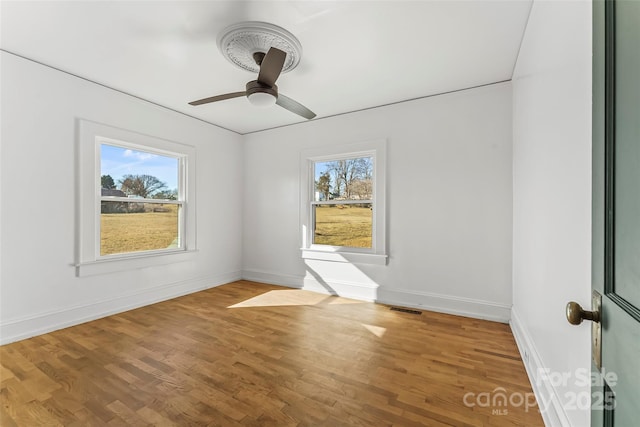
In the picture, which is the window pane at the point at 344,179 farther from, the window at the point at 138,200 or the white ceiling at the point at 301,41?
the window at the point at 138,200

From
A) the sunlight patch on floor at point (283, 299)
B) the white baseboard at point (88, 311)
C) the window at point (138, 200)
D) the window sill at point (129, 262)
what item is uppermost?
the window at point (138, 200)

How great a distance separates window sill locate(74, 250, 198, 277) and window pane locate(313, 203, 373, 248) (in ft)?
6.25

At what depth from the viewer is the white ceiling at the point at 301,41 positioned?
196cm

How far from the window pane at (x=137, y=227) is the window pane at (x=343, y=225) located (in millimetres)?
2088

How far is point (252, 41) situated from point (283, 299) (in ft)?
9.67

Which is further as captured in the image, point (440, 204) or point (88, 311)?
point (440, 204)

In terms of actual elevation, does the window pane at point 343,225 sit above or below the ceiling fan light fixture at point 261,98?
below

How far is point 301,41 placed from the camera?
2.30m

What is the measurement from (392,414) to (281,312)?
6.07 feet

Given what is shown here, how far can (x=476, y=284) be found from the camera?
122 inches

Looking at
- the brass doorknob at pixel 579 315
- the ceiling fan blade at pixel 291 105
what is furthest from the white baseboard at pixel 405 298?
the brass doorknob at pixel 579 315

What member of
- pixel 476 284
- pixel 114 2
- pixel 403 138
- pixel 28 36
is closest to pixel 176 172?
pixel 28 36

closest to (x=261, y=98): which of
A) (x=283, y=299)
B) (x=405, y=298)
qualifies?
(x=283, y=299)

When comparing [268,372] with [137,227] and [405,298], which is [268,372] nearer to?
[405,298]
